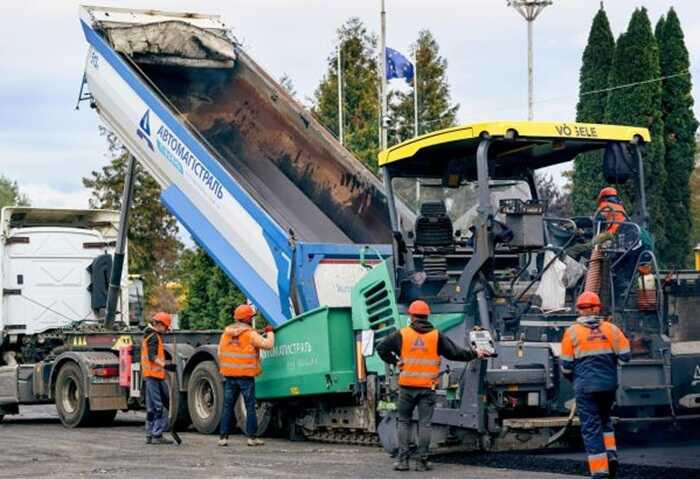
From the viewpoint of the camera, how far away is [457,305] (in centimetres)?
1197

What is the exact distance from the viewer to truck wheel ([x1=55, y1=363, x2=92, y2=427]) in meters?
17.0

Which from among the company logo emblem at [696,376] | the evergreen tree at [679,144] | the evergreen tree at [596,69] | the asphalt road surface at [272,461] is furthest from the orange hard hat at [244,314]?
the evergreen tree at [596,69]

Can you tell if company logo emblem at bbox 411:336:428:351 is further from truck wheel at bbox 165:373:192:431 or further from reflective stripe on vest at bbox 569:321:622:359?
truck wheel at bbox 165:373:192:431

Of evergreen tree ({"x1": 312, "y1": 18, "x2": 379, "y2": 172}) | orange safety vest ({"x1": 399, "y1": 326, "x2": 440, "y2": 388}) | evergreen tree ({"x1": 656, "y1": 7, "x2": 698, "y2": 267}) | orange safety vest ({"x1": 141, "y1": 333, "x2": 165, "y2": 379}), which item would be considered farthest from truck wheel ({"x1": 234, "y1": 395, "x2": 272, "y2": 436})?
evergreen tree ({"x1": 312, "y1": 18, "x2": 379, "y2": 172})

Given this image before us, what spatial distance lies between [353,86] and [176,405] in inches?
1002

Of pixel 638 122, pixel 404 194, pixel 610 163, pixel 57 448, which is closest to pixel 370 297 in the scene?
pixel 404 194

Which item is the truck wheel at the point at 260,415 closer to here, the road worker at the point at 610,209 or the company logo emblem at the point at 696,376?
the road worker at the point at 610,209

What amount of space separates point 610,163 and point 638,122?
1749 cm

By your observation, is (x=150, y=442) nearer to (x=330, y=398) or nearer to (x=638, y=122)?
(x=330, y=398)

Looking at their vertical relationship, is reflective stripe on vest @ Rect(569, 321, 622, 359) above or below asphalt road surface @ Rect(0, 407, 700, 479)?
above

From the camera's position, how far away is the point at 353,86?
132 ft

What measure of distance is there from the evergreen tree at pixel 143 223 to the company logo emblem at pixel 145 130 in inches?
723

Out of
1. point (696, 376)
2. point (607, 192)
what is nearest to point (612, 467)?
point (696, 376)

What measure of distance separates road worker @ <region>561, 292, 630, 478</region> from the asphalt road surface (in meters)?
0.57
